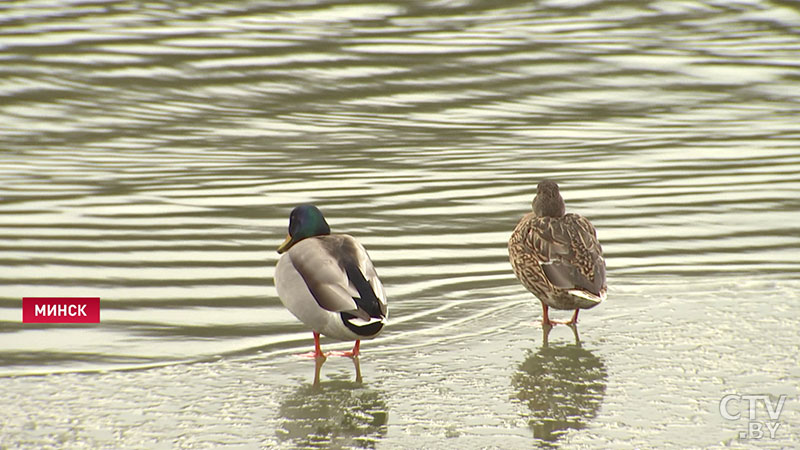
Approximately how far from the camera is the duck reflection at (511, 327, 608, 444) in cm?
428

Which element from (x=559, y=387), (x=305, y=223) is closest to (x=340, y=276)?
(x=305, y=223)

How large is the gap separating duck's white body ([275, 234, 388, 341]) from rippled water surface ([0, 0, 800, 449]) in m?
0.19

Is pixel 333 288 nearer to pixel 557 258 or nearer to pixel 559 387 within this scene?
pixel 559 387

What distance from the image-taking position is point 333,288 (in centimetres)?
504

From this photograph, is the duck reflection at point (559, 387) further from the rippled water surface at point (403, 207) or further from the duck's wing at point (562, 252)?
the duck's wing at point (562, 252)

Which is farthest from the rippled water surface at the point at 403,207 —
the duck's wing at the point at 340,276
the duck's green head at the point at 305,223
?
the duck's green head at the point at 305,223

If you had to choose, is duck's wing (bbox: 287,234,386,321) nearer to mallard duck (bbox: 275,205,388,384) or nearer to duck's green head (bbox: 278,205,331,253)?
mallard duck (bbox: 275,205,388,384)

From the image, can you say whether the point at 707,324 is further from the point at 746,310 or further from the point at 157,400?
the point at 157,400

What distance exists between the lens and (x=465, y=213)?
8.47 metres

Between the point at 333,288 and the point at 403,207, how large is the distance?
364 centimetres

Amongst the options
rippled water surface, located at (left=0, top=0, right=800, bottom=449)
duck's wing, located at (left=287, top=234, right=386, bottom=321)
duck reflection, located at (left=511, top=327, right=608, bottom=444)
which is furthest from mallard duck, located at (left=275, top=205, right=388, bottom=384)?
duck reflection, located at (left=511, top=327, right=608, bottom=444)

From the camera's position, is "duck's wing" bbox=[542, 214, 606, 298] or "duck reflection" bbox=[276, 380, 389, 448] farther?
"duck's wing" bbox=[542, 214, 606, 298]

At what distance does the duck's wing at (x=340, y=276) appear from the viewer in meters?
4.95

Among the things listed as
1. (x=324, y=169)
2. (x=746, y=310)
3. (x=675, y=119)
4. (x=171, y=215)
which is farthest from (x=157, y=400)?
(x=675, y=119)
